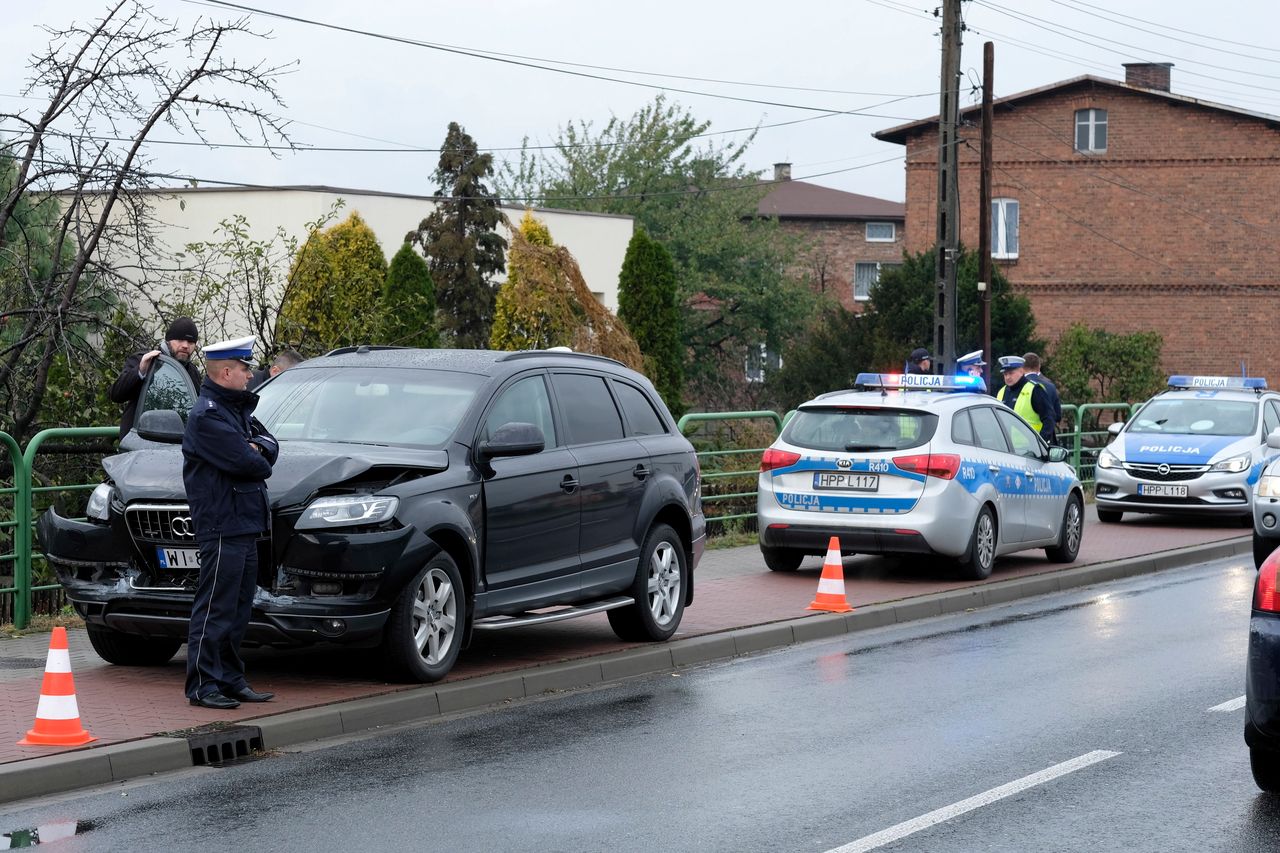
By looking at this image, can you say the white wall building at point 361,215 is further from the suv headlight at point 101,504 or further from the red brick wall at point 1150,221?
the suv headlight at point 101,504

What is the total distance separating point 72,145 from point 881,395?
6961 mm

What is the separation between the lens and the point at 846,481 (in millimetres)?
14516

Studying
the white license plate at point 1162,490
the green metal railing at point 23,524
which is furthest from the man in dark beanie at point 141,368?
the white license plate at point 1162,490

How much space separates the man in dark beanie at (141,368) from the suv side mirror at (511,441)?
2.85 meters

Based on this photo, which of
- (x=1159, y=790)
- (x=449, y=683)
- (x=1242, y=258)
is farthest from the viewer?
(x=1242, y=258)

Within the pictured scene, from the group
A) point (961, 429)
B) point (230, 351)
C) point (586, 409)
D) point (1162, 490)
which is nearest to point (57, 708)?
point (230, 351)

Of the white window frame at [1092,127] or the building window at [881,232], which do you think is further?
the building window at [881,232]

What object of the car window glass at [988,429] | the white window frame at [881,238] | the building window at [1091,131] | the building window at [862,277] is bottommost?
the car window glass at [988,429]

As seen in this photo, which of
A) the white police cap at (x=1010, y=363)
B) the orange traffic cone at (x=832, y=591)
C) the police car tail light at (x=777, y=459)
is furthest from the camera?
the white police cap at (x=1010, y=363)

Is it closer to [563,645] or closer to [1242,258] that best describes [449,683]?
[563,645]

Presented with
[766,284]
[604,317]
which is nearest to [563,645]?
[604,317]

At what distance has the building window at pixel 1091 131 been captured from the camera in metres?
50.2

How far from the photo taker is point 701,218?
63.2 m

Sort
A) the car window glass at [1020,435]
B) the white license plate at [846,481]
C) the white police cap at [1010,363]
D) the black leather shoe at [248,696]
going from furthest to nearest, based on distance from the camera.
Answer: the white police cap at [1010,363] → the car window glass at [1020,435] → the white license plate at [846,481] → the black leather shoe at [248,696]
